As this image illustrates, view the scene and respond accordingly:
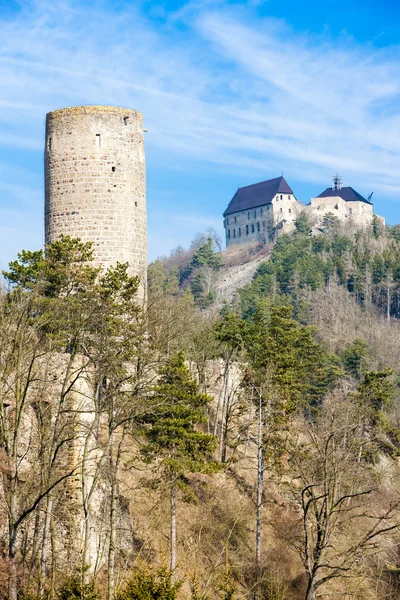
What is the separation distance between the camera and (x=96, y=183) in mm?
31844

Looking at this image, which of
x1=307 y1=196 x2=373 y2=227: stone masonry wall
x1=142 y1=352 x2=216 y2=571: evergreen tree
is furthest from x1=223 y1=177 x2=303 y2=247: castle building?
x1=142 y1=352 x2=216 y2=571: evergreen tree

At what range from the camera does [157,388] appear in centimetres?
2305

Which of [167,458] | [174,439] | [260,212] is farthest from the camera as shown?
[260,212]

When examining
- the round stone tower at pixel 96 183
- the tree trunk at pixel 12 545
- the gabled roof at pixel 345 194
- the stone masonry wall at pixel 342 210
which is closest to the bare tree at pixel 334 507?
the tree trunk at pixel 12 545

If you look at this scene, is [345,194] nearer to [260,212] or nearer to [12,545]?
[260,212]

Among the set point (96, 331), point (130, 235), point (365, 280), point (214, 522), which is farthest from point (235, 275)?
point (96, 331)

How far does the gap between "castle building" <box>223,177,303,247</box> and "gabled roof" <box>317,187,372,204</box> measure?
6.30 m

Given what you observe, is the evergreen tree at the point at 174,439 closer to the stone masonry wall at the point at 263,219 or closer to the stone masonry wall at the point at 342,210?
the stone masonry wall at the point at 342,210

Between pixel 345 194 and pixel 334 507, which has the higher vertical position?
pixel 345 194

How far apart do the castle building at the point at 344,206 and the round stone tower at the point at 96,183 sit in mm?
80079

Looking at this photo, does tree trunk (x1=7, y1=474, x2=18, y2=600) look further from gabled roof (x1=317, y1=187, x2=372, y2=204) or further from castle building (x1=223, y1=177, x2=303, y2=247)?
gabled roof (x1=317, y1=187, x2=372, y2=204)

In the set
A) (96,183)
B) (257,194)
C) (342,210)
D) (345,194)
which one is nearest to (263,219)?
(257,194)

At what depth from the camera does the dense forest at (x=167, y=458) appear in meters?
16.9

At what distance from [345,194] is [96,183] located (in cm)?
9109
